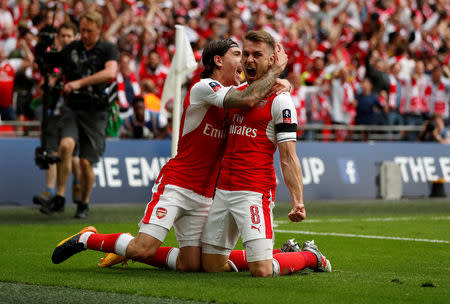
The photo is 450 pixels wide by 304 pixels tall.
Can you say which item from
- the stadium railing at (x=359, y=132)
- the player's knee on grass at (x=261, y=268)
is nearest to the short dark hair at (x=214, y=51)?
the player's knee on grass at (x=261, y=268)

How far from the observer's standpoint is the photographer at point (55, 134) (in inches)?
470

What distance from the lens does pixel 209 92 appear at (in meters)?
6.58

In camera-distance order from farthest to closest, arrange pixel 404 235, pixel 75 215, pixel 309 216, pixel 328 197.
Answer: pixel 328 197
pixel 309 216
pixel 75 215
pixel 404 235

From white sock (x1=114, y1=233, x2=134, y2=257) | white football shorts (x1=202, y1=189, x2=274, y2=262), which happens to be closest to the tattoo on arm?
white football shorts (x1=202, y1=189, x2=274, y2=262)

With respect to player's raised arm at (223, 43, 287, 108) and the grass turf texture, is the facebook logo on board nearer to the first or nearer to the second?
the grass turf texture

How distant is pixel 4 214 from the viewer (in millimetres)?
12125

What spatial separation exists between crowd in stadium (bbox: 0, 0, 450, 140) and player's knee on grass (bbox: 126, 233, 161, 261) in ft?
25.4

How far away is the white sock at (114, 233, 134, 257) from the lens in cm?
664

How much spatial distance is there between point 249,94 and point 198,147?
2.32 feet

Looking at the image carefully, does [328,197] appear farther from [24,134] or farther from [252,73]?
[252,73]

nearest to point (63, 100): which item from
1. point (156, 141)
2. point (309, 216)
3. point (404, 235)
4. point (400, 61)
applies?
point (156, 141)

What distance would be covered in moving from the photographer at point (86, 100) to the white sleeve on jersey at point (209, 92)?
16.0 ft

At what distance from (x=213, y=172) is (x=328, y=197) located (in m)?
9.83

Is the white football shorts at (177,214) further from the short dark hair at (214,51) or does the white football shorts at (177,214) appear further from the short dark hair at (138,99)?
the short dark hair at (138,99)
